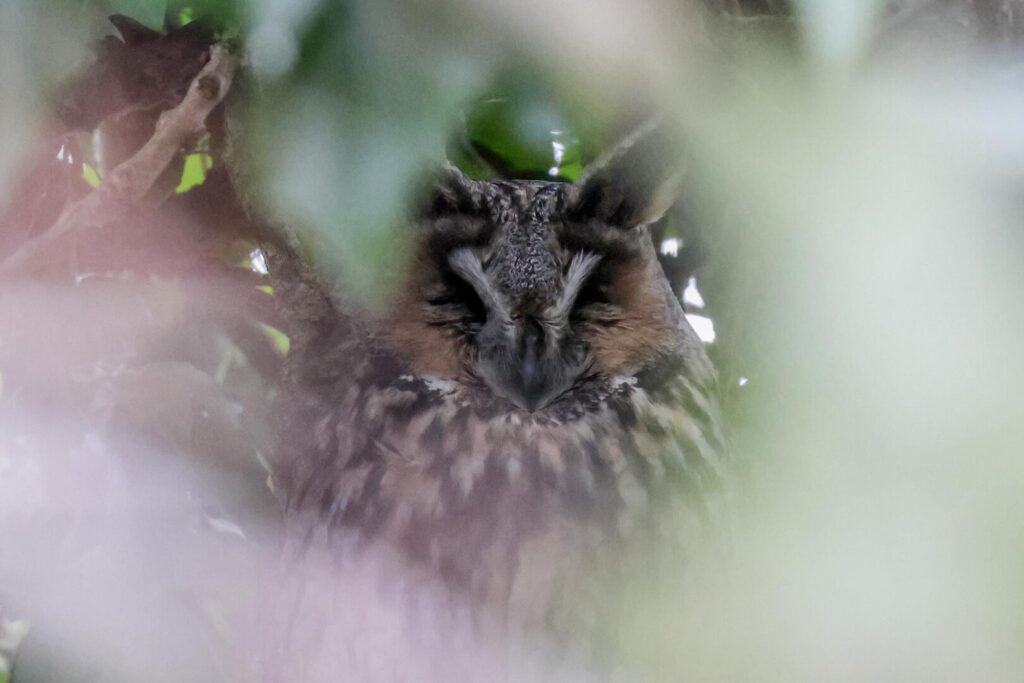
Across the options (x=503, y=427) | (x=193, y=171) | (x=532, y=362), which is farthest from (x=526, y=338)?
(x=193, y=171)

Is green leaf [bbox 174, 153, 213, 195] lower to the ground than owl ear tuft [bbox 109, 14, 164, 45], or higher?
lower

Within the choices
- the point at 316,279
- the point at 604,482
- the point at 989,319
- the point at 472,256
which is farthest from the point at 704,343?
the point at 989,319

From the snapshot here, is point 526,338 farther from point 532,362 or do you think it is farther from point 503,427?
point 503,427

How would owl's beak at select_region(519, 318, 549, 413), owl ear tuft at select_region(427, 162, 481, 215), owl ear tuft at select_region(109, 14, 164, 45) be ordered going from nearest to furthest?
owl ear tuft at select_region(109, 14, 164, 45)
owl ear tuft at select_region(427, 162, 481, 215)
owl's beak at select_region(519, 318, 549, 413)

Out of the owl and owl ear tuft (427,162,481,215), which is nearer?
owl ear tuft (427,162,481,215)

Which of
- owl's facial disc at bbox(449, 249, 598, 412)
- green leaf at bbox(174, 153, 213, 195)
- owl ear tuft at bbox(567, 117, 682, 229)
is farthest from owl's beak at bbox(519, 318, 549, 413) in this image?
green leaf at bbox(174, 153, 213, 195)

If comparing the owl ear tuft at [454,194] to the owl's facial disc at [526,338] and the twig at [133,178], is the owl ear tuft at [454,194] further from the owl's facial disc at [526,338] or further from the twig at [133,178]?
the twig at [133,178]

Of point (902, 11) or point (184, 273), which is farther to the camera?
point (184, 273)

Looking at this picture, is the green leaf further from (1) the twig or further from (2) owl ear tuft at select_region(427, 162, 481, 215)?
(2) owl ear tuft at select_region(427, 162, 481, 215)

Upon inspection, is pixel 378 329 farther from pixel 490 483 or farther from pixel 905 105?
pixel 905 105
